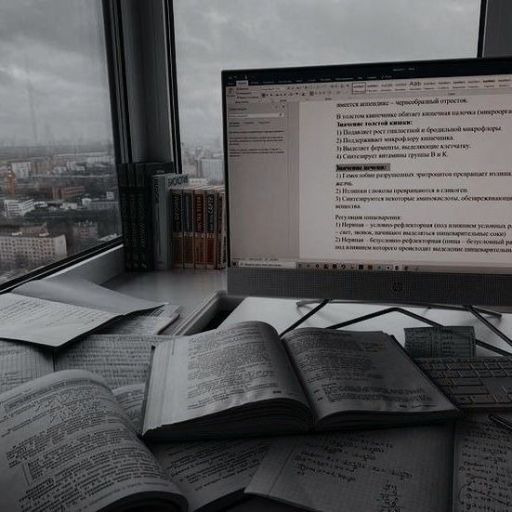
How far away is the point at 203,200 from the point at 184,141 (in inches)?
15.5

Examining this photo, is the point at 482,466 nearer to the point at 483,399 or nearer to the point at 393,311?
the point at 483,399

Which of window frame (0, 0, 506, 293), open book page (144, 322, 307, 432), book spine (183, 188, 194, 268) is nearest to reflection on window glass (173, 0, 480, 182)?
window frame (0, 0, 506, 293)

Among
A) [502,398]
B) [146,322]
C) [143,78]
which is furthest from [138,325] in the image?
[143,78]

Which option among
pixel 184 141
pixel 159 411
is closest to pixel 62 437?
pixel 159 411

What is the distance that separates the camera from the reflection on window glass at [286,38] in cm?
139

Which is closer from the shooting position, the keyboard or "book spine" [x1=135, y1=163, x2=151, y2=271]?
the keyboard

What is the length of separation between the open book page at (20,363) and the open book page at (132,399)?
14 cm

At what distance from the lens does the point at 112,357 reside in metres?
0.76

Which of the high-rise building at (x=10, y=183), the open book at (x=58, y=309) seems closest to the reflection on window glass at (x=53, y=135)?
the high-rise building at (x=10, y=183)

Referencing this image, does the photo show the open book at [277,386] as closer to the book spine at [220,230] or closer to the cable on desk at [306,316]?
the cable on desk at [306,316]

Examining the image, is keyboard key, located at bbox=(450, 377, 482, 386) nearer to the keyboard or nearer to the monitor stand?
the keyboard

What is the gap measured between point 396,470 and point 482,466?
87mm

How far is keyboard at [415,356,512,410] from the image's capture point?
1.96 ft

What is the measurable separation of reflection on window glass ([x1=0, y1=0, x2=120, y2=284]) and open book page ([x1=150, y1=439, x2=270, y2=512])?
0.70 meters
